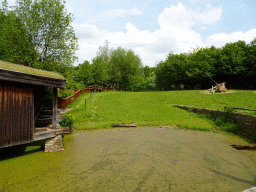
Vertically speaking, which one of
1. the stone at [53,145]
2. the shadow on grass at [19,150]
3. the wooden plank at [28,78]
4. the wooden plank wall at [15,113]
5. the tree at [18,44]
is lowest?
the shadow on grass at [19,150]

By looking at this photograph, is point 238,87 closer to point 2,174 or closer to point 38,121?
point 38,121

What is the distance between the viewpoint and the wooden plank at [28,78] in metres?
6.84

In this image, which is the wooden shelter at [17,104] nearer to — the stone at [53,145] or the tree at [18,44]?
the stone at [53,145]

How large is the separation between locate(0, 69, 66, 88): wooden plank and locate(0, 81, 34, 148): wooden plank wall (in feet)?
→ 1.47

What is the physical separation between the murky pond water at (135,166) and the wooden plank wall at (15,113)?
114cm

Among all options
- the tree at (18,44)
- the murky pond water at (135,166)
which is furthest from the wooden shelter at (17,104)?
the tree at (18,44)

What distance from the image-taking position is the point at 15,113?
7.48 metres

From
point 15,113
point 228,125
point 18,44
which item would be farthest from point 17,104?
point 18,44

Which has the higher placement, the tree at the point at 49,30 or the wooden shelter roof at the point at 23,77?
the tree at the point at 49,30

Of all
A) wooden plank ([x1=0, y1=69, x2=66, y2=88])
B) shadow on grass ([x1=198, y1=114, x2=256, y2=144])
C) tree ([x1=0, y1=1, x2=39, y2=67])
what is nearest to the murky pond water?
shadow on grass ([x1=198, y1=114, x2=256, y2=144])

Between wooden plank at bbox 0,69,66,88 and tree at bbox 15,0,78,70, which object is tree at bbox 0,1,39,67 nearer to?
tree at bbox 15,0,78,70

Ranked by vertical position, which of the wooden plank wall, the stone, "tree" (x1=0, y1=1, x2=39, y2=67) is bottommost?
the stone

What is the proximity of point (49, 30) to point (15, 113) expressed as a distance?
16.4m

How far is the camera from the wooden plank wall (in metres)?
7.11
